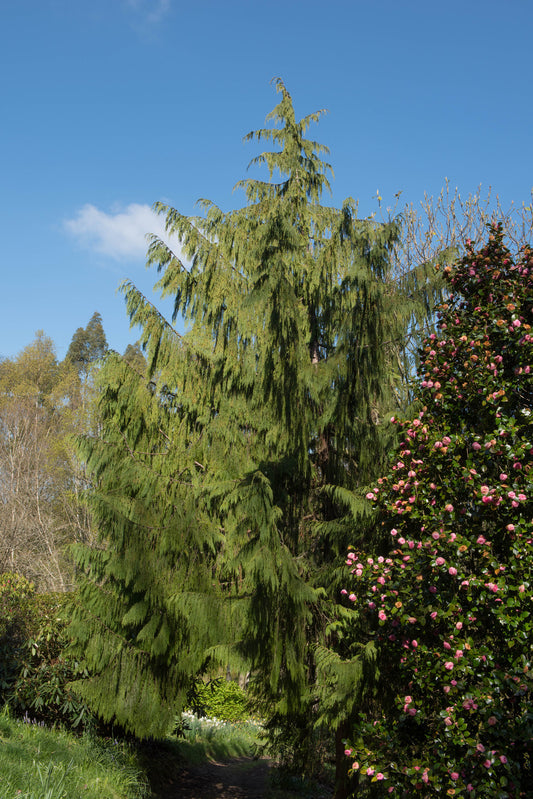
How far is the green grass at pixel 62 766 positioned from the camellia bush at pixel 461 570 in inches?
86.7

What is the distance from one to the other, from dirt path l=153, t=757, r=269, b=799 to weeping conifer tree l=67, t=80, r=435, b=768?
2.52 metres

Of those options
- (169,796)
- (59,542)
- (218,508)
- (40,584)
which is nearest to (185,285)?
(218,508)

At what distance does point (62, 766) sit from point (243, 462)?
3.06m

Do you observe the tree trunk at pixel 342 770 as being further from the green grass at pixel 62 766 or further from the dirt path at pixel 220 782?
the dirt path at pixel 220 782

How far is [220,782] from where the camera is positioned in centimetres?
782

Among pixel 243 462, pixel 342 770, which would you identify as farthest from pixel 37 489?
pixel 342 770

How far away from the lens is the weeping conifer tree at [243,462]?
432 centimetres

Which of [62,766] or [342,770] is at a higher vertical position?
[342,770]

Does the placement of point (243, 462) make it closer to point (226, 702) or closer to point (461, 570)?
point (461, 570)

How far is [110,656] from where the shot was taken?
16.5ft

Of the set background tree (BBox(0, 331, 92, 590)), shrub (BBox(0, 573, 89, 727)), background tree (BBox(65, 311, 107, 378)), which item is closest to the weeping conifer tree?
shrub (BBox(0, 573, 89, 727))

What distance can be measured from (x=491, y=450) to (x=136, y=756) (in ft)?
18.8

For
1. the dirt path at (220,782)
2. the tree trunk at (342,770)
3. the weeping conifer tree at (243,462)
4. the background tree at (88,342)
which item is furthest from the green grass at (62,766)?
the background tree at (88,342)

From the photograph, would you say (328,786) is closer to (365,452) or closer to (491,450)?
(365,452)
